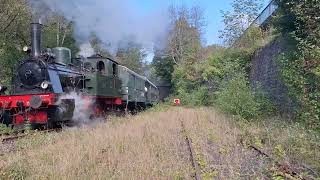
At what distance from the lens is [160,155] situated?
771cm

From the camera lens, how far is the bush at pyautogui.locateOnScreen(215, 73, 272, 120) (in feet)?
45.2

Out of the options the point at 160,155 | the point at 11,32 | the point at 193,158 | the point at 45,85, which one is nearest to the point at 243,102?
the point at 45,85

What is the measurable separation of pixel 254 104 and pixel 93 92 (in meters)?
6.24

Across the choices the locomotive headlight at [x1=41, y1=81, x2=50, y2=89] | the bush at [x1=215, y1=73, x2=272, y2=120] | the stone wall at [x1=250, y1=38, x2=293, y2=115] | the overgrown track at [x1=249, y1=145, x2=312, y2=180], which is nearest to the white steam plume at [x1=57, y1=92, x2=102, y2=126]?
the locomotive headlight at [x1=41, y1=81, x2=50, y2=89]

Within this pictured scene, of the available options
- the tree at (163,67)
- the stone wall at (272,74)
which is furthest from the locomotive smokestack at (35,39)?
the tree at (163,67)

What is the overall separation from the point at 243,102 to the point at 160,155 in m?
7.04

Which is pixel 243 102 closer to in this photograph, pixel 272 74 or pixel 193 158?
pixel 272 74

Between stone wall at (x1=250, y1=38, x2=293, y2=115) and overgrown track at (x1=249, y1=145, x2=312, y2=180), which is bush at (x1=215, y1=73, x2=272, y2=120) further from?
overgrown track at (x1=249, y1=145, x2=312, y2=180)

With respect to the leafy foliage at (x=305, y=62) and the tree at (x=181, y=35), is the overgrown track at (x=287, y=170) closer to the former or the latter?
the leafy foliage at (x=305, y=62)

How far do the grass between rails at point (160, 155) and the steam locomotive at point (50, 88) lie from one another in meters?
2.07

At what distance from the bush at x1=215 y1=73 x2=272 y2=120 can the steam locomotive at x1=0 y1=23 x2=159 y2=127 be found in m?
5.19

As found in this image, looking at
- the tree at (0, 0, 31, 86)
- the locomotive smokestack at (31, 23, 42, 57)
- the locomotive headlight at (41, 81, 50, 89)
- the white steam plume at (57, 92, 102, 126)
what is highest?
the tree at (0, 0, 31, 86)

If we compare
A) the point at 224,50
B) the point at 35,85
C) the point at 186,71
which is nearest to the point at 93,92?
the point at 35,85

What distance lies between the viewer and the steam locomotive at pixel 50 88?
1281 centimetres
